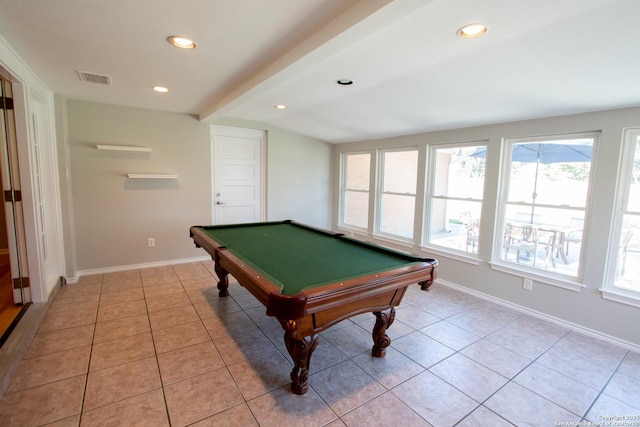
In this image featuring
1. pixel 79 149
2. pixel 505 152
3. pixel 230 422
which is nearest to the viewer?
pixel 230 422

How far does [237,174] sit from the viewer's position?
504 centimetres

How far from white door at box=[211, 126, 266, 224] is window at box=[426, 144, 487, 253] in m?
2.82

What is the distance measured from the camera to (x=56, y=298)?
3279 millimetres

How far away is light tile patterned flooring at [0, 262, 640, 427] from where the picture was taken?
5.89 ft

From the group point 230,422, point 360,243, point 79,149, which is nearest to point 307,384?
point 230,422

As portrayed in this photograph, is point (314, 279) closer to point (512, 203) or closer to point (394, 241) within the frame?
point (512, 203)

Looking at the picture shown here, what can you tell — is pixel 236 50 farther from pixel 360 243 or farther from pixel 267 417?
pixel 267 417

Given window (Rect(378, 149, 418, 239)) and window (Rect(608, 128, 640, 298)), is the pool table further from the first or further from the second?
window (Rect(378, 149, 418, 239))

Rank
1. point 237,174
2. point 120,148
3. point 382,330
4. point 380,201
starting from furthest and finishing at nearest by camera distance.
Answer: point 380,201 → point 237,174 → point 120,148 → point 382,330

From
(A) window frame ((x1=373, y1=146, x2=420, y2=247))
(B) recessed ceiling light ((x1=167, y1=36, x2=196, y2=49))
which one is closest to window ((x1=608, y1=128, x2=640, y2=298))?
(A) window frame ((x1=373, y1=146, x2=420, y2=247))

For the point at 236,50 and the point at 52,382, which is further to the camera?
the point at 236,50

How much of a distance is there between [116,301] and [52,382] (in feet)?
4.45

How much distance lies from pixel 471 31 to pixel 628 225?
234 centimetres

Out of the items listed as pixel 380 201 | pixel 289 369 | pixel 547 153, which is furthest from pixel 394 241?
pixel 289 369
